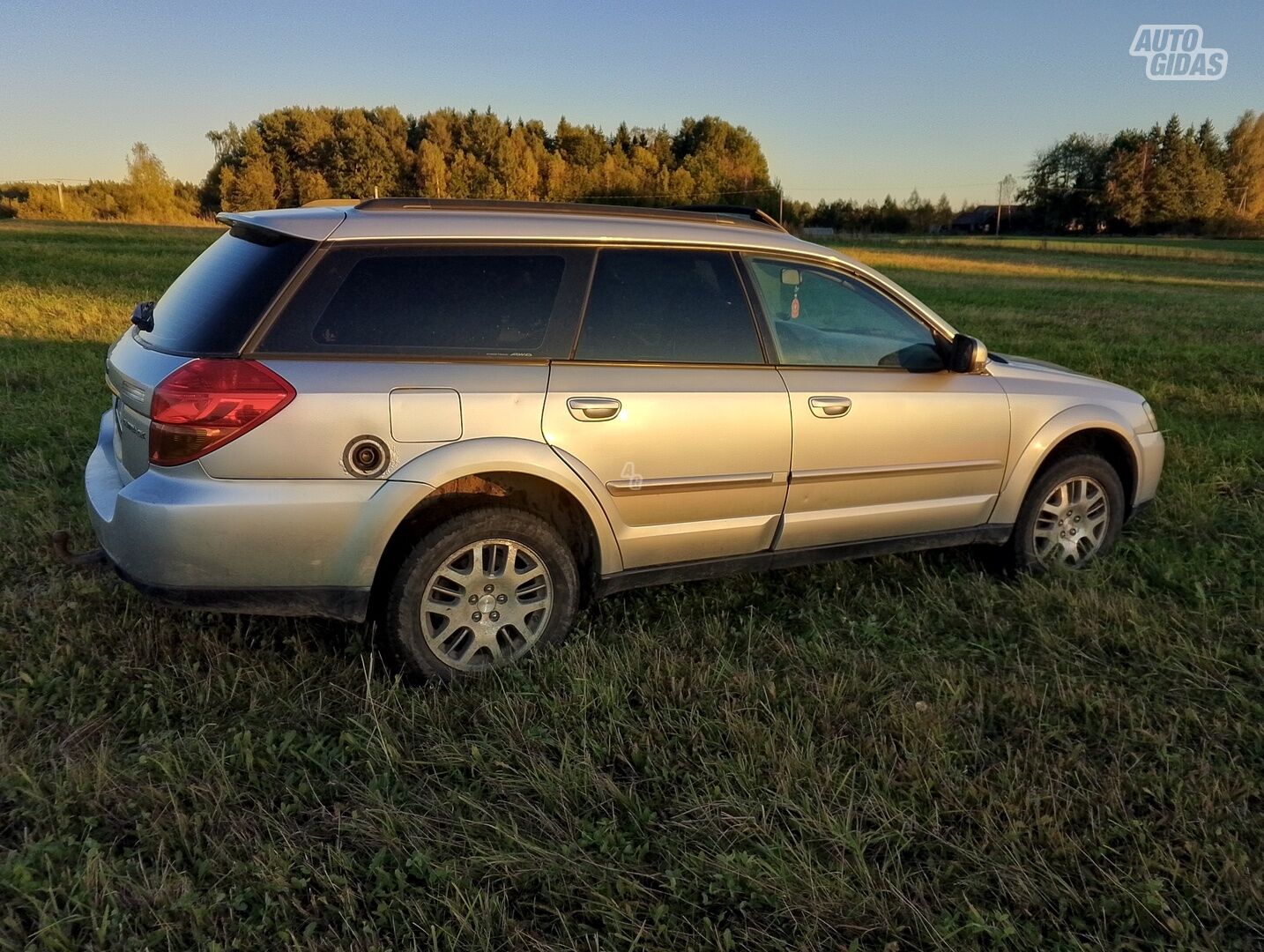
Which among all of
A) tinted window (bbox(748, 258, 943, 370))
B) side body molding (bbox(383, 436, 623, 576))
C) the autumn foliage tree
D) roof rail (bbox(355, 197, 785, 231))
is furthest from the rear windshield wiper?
the autumn foliage tree

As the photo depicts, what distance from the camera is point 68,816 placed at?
2506 mm

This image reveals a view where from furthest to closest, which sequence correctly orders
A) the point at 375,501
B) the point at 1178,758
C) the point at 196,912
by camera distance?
1. the point at 375,501
2. the point at 1178,758
3. the point at 196,912

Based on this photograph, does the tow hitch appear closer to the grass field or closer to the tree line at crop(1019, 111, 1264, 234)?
the grass field

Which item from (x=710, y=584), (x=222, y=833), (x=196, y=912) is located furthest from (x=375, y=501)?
(x=710, y=584)

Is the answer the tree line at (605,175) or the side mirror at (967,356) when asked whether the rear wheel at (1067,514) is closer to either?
the side mirror at (967,356)

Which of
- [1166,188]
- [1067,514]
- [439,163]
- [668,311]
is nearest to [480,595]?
[668,311]

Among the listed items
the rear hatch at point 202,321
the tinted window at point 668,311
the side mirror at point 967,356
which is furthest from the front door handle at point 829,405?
the rear hatch at point 202,321

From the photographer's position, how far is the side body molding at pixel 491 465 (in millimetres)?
3102

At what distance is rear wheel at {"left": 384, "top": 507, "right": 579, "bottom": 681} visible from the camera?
3.21m

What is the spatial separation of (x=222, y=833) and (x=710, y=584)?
8.02ft

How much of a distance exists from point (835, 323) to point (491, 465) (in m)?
1.83

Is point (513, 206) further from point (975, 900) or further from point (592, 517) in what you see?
point (975, 900)

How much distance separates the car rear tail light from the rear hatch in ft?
0.24

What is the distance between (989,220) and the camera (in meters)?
86.2
